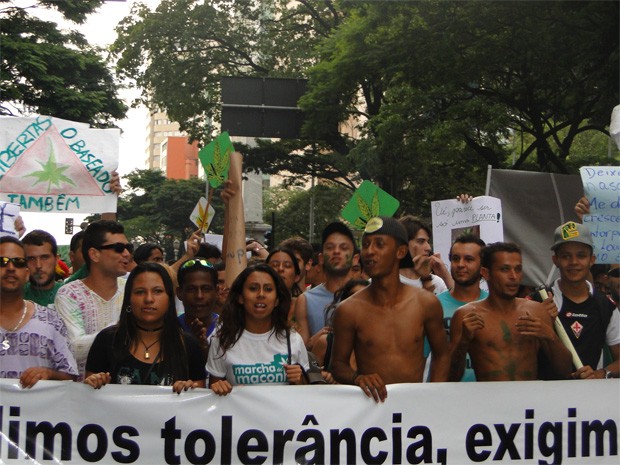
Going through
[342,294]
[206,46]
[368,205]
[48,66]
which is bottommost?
[342,294]

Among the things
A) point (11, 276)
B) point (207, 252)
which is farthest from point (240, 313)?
point (207, 252)

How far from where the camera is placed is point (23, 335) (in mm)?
5020

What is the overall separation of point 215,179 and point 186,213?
5217cm

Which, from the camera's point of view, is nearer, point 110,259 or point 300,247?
point 110,259

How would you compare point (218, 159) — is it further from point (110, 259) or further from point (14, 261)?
point (14, 261)

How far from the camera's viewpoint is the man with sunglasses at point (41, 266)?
20.7 feet

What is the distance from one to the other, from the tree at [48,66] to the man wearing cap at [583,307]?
16.3 metres

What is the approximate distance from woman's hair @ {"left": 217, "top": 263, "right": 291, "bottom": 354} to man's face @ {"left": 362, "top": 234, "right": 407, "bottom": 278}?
1.54ft

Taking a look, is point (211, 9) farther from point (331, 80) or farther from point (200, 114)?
point (331, 80)

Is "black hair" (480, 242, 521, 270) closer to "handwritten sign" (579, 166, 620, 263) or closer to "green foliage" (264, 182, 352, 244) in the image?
"handwritten sign" (579, 166, 620, 263)

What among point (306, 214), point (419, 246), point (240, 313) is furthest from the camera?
point (306, 214)

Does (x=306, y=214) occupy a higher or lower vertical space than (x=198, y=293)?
higher

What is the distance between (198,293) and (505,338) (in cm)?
186

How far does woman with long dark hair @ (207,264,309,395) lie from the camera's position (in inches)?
196
